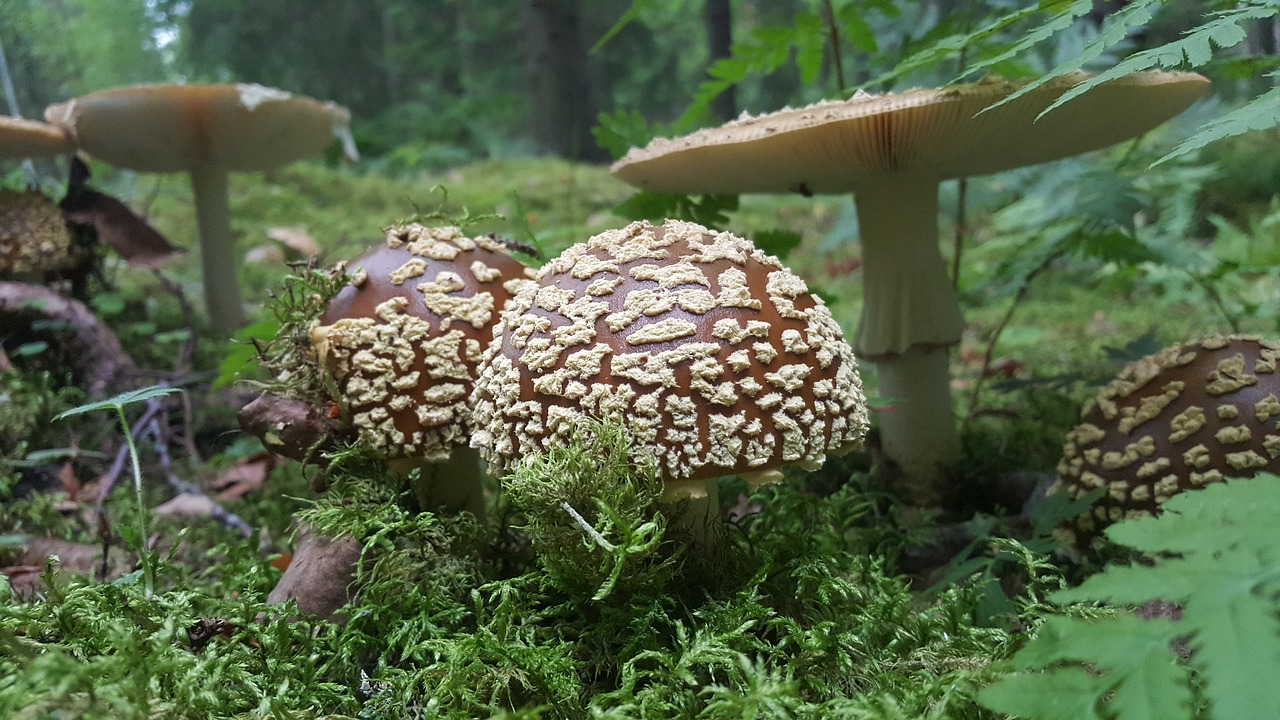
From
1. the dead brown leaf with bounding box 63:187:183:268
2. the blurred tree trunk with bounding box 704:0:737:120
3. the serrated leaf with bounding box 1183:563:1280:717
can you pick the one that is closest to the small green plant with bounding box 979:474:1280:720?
the serrated leaf with bounding box 1183:563:1280:717

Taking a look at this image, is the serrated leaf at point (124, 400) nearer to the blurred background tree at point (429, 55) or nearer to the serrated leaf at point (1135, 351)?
the serrated leaf at point (1135, 351)

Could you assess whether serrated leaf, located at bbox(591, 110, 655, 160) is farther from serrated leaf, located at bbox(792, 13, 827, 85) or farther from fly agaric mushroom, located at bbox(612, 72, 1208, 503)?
serrated leaf, located at bbox(792, 13, 827, 85)

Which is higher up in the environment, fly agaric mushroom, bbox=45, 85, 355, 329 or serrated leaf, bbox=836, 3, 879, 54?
fly agaric mushroom, bbox=45, 85, 355, 329

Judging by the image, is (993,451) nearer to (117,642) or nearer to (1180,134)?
(1180,134)

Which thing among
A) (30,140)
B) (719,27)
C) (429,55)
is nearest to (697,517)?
(30,140)

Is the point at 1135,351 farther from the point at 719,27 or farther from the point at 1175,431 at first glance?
the point at 719,27

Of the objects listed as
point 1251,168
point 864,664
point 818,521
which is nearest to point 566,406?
point 864,664

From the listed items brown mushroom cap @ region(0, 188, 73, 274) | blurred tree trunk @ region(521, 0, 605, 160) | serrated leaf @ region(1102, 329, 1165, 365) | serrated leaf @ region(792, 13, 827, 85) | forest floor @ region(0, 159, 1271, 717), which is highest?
blurred tree trunk @ region(521, 0, 605, 160)
